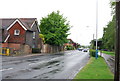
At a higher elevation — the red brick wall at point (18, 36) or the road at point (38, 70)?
the red brick wall at point (18, 36)

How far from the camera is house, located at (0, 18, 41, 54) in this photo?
118 feet

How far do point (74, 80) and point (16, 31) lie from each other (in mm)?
31797

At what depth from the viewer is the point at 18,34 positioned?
39219 mm

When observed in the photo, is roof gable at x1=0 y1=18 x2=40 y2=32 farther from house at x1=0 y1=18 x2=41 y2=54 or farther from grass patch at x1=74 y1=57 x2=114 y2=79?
grass patch at x1=74 y1=57 x2=114 y2=79

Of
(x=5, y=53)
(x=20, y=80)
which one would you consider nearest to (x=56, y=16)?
(x=5, y=53)

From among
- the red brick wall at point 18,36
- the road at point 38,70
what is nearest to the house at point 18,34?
the red brick wall at point 18,36

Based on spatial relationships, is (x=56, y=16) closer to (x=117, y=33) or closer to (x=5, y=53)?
(x=5, y=53)

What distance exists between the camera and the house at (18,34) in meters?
35.8

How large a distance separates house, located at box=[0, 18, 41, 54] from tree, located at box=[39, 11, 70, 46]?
625 cm

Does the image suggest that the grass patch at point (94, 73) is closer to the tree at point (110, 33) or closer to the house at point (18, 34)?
the tree at point (110, 33)

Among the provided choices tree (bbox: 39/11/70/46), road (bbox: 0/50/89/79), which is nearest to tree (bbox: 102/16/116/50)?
road (bbox: 0/50/89/79)

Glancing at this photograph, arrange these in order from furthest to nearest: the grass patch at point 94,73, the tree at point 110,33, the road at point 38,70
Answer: the tree at point 110,33, the road at point 38,70, the grass patch at point 94,73

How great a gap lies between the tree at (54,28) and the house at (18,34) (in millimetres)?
6248

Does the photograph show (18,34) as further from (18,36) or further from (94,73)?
(94,73)
